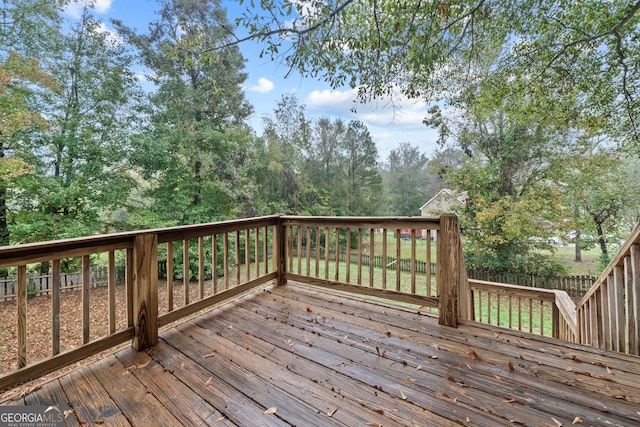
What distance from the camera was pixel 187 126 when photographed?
8.80 m

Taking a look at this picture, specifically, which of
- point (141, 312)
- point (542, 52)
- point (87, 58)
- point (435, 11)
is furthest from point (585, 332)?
point (87, 58)

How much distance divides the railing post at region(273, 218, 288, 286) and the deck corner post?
186 centimetres

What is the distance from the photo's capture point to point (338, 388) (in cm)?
156

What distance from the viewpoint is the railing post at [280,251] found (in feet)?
11.1

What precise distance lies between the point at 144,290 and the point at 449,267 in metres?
2.49

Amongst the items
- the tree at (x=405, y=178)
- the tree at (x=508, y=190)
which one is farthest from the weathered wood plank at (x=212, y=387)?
the tree at (x=405, y=178)

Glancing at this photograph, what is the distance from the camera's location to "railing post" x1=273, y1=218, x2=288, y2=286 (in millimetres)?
3389

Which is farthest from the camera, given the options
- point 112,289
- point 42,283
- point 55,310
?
point 42,283

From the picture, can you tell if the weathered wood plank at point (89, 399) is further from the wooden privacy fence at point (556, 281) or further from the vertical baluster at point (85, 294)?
the wooden privacy fence at point (556, 281)

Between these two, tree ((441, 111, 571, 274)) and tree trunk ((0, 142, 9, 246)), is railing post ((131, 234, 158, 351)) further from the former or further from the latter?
tree ((441, 111, 571, 274))

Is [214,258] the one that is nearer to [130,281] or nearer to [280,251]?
[130,281]

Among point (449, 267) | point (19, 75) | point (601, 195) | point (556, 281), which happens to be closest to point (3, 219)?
point (19, 75)

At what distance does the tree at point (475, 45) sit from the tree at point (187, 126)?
6.62m

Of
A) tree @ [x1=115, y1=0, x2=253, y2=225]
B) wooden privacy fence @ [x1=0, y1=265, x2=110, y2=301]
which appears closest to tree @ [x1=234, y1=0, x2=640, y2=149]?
tree @ [x1=115, y1=0, x2=253, y2=225]
